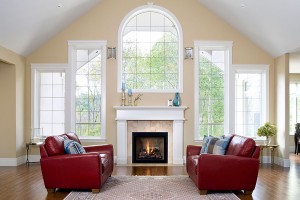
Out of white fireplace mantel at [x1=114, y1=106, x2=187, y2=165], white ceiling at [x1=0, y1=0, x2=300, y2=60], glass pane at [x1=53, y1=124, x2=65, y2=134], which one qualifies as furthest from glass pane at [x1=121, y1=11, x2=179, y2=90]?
glass pane at [x1=53, y1=124, x2=65, y2=134]

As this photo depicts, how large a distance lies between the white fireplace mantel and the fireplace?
24 centimetres

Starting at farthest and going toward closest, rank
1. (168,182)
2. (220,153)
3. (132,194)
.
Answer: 1. (168,182)
2. (220,153)
3. (132,194)

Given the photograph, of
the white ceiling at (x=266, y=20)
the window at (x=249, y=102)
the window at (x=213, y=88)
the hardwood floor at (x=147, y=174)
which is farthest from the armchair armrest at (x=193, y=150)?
the white ceiling at (x=266, y=20)

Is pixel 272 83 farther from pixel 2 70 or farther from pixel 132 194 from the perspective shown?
pixel 2 70

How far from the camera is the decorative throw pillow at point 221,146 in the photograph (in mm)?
5812

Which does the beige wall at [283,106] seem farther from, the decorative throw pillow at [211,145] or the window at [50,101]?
the window at [50,101]

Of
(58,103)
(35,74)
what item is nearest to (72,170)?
(58,103)

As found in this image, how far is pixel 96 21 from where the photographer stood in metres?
8.62

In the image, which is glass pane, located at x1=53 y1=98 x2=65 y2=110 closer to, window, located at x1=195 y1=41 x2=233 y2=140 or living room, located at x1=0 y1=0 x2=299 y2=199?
living room, located at x1=0 y1=0 x2=299 y2=199

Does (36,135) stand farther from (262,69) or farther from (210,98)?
(262,69)

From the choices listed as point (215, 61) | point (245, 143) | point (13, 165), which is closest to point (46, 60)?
point (13, 165)

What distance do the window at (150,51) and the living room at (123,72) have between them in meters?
0.09

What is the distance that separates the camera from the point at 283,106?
8.13 metres

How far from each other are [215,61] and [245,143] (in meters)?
3.81
